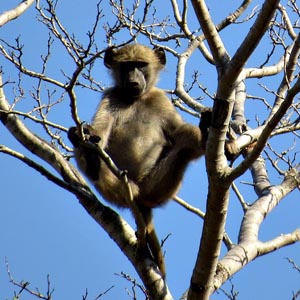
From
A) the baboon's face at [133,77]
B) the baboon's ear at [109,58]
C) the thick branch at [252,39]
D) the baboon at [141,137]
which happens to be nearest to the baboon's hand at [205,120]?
the baboon at [141,137]

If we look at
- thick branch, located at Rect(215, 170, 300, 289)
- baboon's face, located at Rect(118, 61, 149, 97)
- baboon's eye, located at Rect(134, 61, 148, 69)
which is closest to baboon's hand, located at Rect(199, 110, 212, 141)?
thick branch, located at Rect(215, 170, 300, 289)

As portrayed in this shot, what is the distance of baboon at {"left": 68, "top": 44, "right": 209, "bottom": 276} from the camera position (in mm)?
7785

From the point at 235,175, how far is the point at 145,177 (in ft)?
9.69

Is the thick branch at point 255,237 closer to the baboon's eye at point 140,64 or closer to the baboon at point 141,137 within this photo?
the baboon at point 141,137

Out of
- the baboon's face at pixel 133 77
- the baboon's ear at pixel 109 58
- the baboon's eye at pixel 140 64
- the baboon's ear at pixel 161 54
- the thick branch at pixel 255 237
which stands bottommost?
the thick branch at pixel 255 237

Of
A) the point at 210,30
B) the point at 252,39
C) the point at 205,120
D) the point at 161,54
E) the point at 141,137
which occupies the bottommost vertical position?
the point at 252,39

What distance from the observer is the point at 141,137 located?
345 inches

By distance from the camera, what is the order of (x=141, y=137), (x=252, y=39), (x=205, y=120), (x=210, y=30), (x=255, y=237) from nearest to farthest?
(x=252, y=39) → (x=210, y=30) → (x=205, y=120) → (x=255, y=237) → (x=141, y=137)

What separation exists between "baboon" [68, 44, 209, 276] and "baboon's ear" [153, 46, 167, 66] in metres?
0.02

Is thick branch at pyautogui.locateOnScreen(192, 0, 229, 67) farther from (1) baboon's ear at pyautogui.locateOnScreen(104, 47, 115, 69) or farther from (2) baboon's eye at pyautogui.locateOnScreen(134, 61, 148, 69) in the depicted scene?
(1) baboon's ear at pyautogui.locateOnScreen(104, 47, 115, 69)

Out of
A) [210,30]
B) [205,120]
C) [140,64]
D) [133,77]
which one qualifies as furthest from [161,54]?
[210,30]

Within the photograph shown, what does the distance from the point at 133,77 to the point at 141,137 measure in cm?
88

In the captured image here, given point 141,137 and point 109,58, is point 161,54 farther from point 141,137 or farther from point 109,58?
point 141,137

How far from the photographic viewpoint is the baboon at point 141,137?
25.5ft
